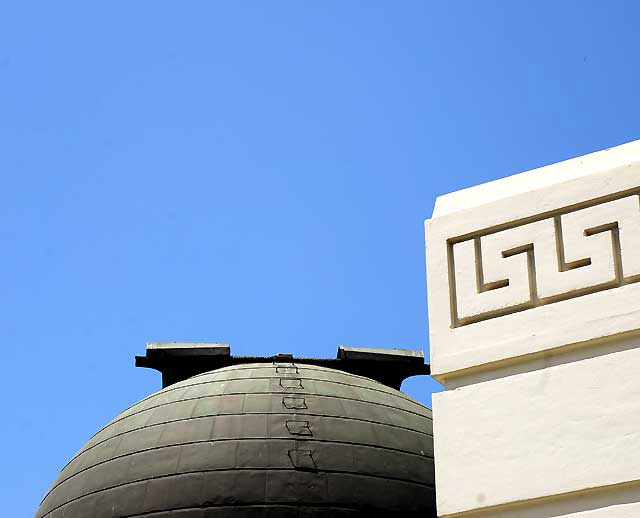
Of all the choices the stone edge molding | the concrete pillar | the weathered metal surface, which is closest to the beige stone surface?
the concrete pillar

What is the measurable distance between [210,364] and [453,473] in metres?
16.4

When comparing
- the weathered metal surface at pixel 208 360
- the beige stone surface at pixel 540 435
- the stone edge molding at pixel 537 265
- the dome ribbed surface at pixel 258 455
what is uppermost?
the weathered metal surface at pixel 208 360

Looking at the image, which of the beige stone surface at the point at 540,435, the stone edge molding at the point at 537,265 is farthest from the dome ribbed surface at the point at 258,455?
the beige stone surface at the point at 540,435

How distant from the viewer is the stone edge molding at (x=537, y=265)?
475 centimetres

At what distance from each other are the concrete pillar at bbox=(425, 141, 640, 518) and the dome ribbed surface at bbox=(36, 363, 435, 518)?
37.4 feet

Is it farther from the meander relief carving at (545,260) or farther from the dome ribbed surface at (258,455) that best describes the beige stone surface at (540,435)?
the dome ribbed surface at (258,455)

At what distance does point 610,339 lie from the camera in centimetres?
466

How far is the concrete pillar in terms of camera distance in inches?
179

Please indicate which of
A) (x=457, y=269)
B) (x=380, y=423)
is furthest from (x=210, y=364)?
(x=457, y=269)

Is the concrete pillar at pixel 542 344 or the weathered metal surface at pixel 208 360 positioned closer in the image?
the concrete pillar at pixel 542 344

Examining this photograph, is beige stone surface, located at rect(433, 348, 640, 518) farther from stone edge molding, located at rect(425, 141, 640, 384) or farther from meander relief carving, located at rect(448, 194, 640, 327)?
meander relief carving, located at rect(448, 194, 640, 327)

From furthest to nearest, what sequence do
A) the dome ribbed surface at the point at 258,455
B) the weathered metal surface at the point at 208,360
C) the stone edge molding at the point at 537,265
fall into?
1. the weathered metal surface at the point at 208,360
2. the dome ribbed surface at the point at 258,455
3. the stone edge molding at the point at 537,265

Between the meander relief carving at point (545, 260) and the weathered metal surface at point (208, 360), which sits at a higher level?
the weathered metal surface at point (208, 360)

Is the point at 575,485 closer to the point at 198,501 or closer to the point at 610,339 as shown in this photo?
the point at 610,339
